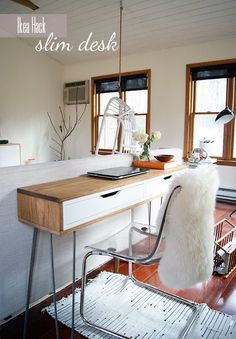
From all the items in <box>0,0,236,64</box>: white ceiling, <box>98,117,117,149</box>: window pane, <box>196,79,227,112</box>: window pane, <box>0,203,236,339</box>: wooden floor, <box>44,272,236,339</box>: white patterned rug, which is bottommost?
<box>0,203,236,339</box>: wooden floor

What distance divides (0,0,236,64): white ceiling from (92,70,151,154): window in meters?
0.54

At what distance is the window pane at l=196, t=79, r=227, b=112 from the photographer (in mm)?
4215

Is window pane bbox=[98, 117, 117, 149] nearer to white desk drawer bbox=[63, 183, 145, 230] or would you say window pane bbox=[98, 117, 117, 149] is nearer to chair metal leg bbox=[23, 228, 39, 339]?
white desk drawer bbox=[63, 183, 145, 230]

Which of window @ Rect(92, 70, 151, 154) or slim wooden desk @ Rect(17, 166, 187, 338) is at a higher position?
window @ Rect(92, 70, 151, 154)

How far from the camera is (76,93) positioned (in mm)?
5941

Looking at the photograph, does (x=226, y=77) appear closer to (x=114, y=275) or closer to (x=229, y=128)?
(x=229, y=128)

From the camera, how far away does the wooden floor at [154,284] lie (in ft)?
5.04

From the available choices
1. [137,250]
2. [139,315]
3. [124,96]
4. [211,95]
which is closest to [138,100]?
[124,96]

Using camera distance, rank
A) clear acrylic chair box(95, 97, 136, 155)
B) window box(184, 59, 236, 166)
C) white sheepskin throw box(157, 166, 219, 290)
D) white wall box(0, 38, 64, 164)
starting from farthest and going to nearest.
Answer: white wall box(0, 38, 64, 164) < window box(184, 59, 236, 166) < clear acrylic chair box(95, 97, 136, 155) < white sheepskin throw box(157, 166, 219, 290)

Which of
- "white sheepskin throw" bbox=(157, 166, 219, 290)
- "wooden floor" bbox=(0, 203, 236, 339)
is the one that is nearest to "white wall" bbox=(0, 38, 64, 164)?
"wooden floor" bbox=(0, 203, 236, 339)

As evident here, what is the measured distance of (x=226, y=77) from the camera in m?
4.12

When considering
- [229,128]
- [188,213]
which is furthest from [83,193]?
[229,128]

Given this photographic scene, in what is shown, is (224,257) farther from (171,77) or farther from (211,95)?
(171,77)

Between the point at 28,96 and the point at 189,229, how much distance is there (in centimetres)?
525
